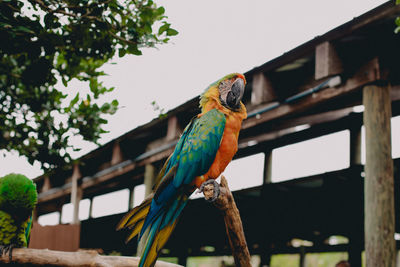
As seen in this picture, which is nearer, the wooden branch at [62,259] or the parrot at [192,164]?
the parrot at [192,164]

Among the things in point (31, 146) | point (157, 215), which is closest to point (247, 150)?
point (31, 146)

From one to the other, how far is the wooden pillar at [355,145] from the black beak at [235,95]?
323 cm

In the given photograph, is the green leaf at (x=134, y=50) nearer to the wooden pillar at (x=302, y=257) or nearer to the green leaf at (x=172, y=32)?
the green leaf at (x=172, y=32)

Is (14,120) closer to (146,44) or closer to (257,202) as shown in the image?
(146,44)

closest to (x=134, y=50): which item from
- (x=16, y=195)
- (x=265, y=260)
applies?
(x=16, y=195)

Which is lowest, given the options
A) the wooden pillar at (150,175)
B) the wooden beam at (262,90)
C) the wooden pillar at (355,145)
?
the wooden pillar at (150,175)

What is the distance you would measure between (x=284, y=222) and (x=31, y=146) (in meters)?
3.85

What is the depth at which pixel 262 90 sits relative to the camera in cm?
459

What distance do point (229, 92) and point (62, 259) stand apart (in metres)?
1.57

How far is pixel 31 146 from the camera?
426cm

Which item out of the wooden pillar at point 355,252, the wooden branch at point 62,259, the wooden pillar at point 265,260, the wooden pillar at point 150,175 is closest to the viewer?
the wooden branch at point 62,259

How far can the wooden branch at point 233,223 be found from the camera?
2213 millimetres

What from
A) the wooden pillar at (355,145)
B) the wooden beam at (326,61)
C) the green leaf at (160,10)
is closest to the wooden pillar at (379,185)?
the wooden beam at (326,61)

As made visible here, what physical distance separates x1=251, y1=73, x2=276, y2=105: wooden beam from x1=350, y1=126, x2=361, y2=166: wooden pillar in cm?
134
